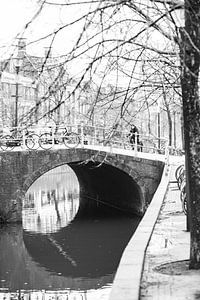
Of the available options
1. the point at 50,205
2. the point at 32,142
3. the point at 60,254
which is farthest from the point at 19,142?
the point at 60,254

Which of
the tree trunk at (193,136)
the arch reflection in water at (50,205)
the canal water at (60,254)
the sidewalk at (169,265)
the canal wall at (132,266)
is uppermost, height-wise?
the tree trunk at (193,136)

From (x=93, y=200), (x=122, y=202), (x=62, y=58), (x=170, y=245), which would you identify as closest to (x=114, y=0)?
(x=62, y=58)

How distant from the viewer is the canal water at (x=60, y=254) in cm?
1421

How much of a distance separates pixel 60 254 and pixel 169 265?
1114 centimetres

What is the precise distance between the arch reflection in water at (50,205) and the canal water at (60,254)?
0.04 metres

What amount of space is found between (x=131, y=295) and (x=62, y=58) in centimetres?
248

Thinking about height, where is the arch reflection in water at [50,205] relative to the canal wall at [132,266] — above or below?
below

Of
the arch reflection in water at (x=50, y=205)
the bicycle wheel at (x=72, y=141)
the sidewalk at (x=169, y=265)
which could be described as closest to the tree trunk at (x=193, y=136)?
the sidewalk at (x=169, y=265)

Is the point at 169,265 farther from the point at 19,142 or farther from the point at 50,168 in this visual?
the point at 19,142

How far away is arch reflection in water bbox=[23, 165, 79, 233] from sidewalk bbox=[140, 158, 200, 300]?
13.0 metres

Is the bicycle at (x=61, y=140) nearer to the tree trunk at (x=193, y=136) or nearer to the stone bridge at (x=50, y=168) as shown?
the stone bridge at (x=50, y=168)

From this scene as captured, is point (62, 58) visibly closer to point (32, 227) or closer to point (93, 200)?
point (32, 227)

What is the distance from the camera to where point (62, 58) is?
6.61m

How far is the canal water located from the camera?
14.2 m
